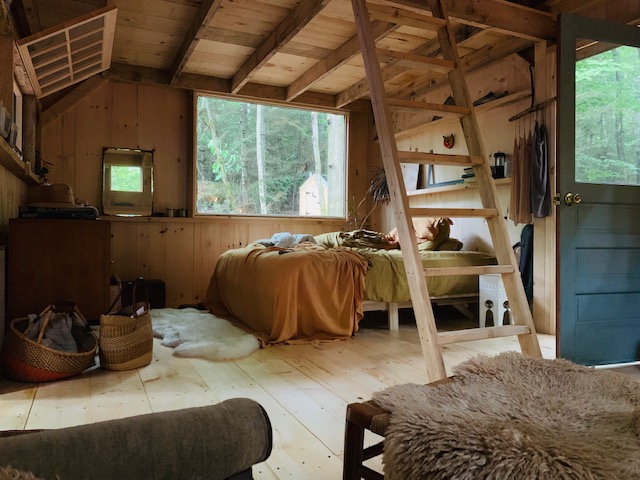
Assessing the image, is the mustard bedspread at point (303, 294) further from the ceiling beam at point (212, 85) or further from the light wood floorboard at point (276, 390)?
the ceiling beam at point (212, 85)

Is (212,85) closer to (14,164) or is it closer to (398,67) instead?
(398,67)

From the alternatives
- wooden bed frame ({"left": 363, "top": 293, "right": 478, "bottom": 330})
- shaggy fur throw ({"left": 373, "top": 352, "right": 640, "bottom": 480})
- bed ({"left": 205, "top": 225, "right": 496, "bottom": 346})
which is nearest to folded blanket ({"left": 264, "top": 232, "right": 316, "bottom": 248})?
bed ({"left": 205, "top": 225, "right": 496, "bottom": 346})

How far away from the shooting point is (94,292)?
2965 mm

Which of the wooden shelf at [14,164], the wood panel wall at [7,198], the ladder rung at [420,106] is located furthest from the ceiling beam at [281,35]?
the wood panel wall at [7,198]

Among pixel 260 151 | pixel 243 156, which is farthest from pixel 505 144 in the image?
pixel 243 156

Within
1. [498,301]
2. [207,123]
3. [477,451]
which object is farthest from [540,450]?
[207,123]

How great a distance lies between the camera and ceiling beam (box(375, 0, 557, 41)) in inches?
126

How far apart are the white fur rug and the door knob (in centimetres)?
213

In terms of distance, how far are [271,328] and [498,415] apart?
251 centimetres

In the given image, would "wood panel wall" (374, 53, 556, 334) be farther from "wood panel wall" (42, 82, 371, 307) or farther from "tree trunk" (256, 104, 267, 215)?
"wood panel wall" (42, 82, 371, 307)

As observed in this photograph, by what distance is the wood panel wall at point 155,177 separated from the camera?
4.80 m

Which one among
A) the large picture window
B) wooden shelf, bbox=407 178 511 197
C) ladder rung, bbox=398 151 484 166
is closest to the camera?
ladder rung, bbox=398 151 484 166

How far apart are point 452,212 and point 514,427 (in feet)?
5.62

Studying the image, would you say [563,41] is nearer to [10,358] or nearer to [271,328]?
[271,328]
